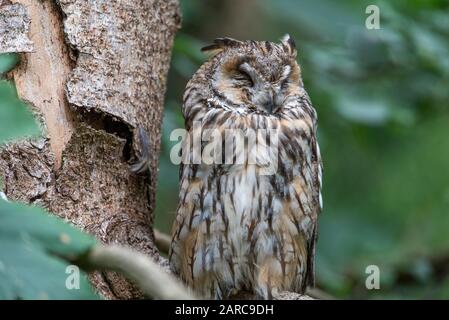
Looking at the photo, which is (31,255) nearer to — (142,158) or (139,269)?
(139,269)

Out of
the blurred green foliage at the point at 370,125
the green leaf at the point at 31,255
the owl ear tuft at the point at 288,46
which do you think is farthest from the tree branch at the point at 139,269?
the blurred green foliage at the point at 370,125

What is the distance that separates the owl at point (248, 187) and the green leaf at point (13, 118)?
4.55 ft

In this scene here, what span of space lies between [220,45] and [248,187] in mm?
569

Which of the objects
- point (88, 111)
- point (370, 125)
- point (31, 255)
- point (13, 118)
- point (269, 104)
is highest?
point (370, 125)

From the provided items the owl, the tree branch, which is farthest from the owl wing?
the tree branch

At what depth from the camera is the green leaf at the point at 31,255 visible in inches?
43.7

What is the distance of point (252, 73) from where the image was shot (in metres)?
2.68

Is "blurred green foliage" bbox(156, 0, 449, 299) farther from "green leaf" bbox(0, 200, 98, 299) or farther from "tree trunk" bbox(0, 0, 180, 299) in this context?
"green leaf" bbox(0, 200, 98, 299)

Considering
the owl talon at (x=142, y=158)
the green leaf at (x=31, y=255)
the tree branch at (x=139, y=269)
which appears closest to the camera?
the green leaf at (x=31, y=255)

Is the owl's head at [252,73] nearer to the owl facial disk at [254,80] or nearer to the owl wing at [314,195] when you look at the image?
the owl facial disk at [254,80]

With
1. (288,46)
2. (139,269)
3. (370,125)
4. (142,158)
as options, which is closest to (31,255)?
(139,269)

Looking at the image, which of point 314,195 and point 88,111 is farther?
point 314,195
